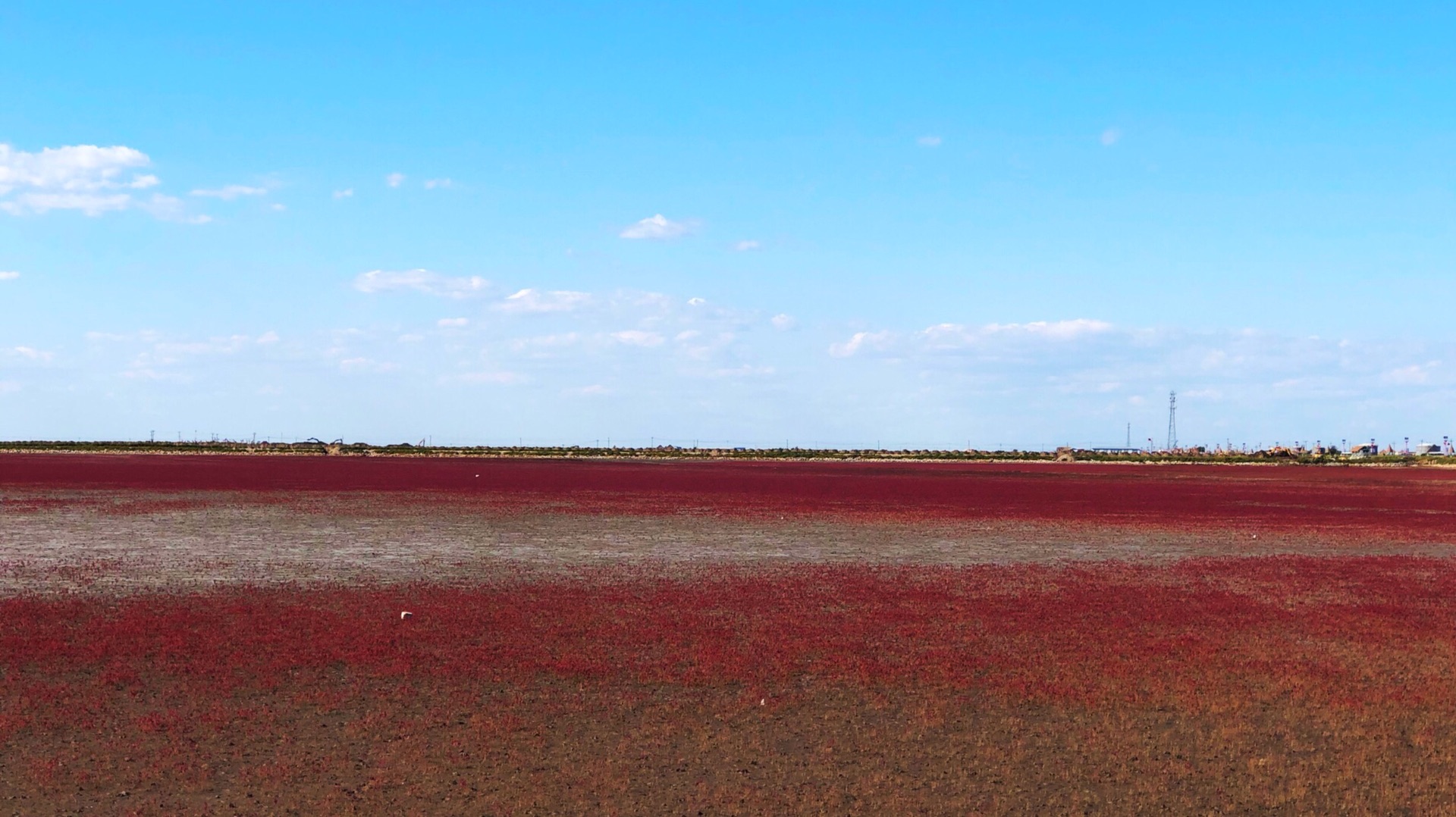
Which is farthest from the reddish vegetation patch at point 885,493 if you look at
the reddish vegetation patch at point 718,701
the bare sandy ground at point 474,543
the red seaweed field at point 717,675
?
the reddish vegetation patch at point 718,701

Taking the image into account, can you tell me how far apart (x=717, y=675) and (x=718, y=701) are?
100 centimetres

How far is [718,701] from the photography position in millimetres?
10523

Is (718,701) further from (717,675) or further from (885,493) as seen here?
(885,493)

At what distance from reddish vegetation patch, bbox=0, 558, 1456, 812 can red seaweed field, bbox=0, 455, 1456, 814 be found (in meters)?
0.04

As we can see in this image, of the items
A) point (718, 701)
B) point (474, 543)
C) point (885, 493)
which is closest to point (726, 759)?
point (718, 701)

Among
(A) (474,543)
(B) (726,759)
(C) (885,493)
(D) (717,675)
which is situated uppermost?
(C) (885,493)

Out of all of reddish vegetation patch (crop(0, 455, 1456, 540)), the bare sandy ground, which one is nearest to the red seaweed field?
the bare sandy ground

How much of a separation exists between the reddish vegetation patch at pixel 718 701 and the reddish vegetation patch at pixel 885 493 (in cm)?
1736

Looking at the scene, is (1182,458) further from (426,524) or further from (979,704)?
(979,704)

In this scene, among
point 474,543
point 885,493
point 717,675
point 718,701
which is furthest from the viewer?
point 885,493

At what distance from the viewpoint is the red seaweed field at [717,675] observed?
8.20 metres

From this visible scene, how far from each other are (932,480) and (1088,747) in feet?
185

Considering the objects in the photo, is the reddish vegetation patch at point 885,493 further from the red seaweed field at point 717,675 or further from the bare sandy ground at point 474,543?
the red seaweed field at point 717,675

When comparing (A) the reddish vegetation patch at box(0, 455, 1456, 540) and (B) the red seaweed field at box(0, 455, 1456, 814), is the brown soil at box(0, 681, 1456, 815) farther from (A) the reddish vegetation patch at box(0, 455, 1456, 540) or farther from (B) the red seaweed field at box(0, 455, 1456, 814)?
(A) the reddish vegetation patch at box(0, 455, 1456, 540)
